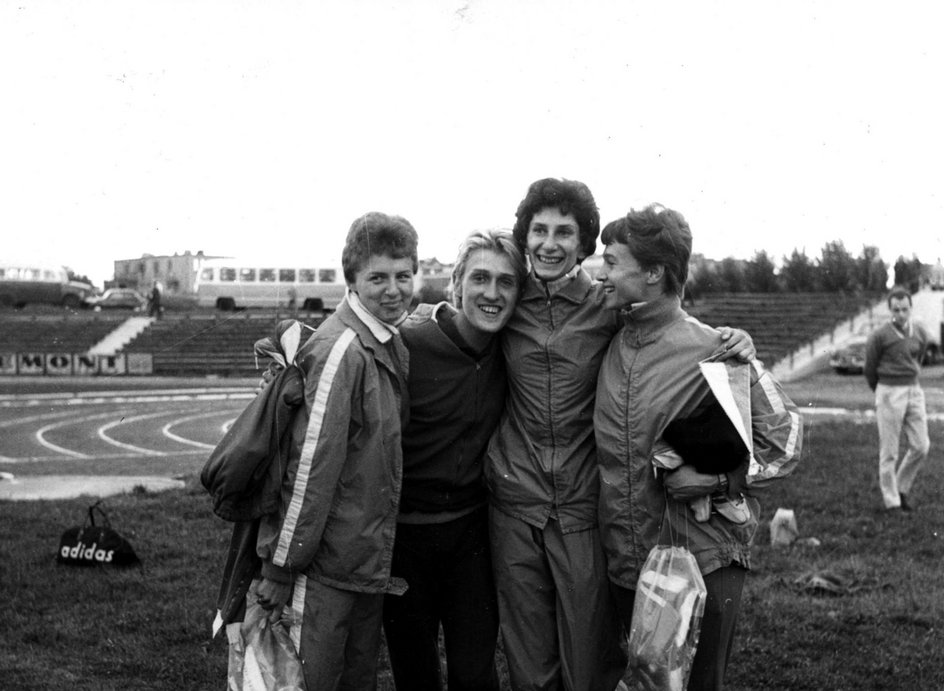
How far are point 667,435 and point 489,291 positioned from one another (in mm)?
761

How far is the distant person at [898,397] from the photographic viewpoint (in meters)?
8.91

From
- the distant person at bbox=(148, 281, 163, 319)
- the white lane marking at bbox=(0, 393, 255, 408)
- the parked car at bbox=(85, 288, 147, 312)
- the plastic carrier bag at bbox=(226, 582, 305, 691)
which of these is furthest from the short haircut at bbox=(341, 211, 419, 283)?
the parked car at bbox=(85, 288, 147, 312)

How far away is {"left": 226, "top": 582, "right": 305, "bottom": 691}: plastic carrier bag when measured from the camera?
11.5 feet

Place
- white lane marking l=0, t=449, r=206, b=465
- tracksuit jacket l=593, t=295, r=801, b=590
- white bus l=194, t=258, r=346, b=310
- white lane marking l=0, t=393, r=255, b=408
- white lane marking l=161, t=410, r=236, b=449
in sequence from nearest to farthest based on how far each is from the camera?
tracksuit jacket l=593, t=295, r=801, b=590, white lane marking l=0, t=449, r=206, b=465, white lane marking l=161, t=410, r=236, b=449, white lane marking l=0, t=393, r=255, b=408, white bus l=194, t=258, r=346, b=310

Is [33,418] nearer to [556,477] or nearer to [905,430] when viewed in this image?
[905,430]

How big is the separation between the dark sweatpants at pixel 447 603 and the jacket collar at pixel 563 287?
781mm

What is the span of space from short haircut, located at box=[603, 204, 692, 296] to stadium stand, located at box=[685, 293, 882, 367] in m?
33.8

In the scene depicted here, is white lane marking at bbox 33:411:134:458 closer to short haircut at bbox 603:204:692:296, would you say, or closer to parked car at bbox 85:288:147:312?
short haircut at bbox 603:204:692:296

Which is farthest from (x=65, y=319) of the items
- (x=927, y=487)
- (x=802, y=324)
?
(x=927, y=487)

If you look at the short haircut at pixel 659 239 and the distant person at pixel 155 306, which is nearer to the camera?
the short haircut at pixel 659 239

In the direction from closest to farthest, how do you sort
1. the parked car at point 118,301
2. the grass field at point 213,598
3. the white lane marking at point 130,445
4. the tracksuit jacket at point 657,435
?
the tracksuit jacket at point 657,435 < the grass field at point 213,598 < the white lane marking at point 130,445 < the parked car at point 118,301

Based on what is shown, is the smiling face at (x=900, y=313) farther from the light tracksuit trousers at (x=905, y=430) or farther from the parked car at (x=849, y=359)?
the parked car at (x=849, y=359)

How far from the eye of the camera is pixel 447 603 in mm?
3859

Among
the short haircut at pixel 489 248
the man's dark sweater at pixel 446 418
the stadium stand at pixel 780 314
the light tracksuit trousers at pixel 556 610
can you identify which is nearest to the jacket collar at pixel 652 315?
the short haircut at pixel 489 248
